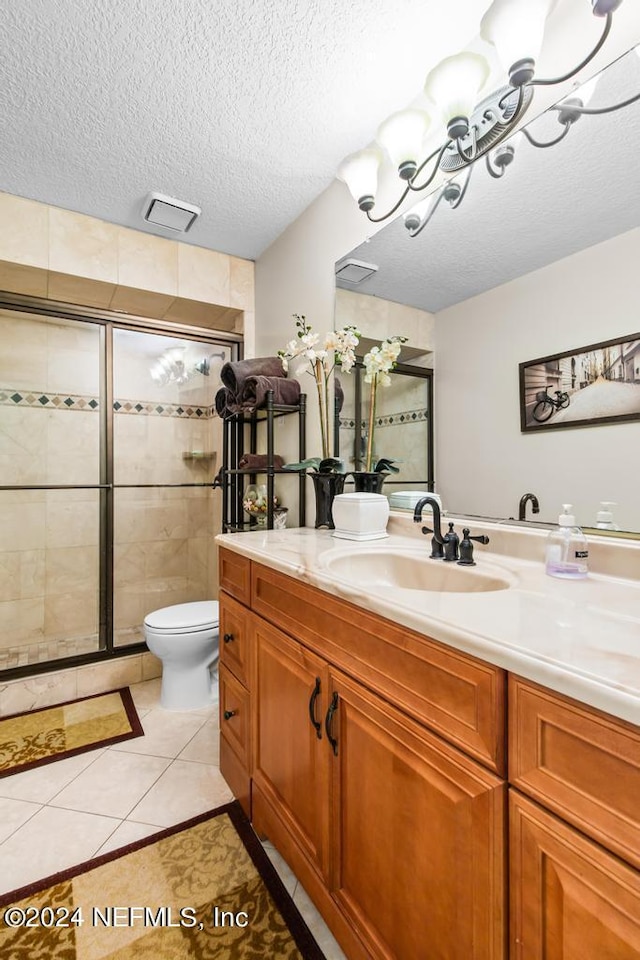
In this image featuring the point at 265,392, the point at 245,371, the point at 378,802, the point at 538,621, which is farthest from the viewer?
the point at 245,371

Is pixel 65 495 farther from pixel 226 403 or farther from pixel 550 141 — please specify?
pixel 550 141

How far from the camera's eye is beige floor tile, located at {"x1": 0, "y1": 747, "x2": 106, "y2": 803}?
158cm

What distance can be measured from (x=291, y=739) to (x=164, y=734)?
1116 mm

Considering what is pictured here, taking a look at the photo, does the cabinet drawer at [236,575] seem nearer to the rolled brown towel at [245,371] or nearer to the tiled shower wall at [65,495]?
the rolled brown towel at [245,371]

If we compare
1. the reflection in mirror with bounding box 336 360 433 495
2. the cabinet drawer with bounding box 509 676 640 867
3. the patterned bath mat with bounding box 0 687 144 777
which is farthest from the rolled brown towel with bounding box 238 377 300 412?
the cabinet drawer with bounding box 509 676 640 867

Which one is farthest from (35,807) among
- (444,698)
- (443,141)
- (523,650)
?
(443,141)

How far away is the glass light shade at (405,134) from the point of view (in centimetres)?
138

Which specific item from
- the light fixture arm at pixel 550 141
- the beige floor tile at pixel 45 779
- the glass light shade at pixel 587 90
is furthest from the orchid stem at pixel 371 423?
the beige floor tile at pixel 45 779

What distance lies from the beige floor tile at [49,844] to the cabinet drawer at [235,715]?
0.43m

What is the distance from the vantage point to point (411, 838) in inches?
29.8

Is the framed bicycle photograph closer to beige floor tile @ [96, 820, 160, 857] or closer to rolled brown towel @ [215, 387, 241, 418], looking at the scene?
rolled brown towel @ [215, 387, 241, 418]

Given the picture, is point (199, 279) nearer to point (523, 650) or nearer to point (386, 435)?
point (386, 435)

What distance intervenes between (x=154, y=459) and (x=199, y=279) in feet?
3.51

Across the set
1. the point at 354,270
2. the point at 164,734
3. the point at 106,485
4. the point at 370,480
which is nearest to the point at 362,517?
the point at 370,480
